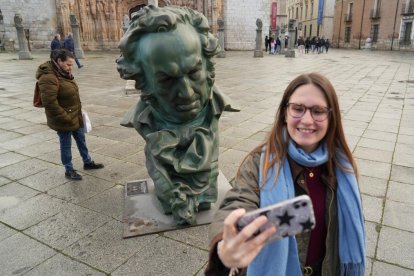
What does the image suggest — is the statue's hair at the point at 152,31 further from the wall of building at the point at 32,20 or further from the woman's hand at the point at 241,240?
the wall of building at the point at 32,20

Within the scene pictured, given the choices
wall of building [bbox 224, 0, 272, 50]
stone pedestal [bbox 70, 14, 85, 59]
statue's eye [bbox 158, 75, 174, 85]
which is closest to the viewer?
statue's eye [bbox 158, 75, 174, 85]

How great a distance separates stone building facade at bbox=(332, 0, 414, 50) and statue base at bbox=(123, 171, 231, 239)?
3432 cm

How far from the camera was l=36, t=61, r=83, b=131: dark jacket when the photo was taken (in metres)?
3.60

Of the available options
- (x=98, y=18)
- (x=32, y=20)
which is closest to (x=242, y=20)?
(x=98, y=18)

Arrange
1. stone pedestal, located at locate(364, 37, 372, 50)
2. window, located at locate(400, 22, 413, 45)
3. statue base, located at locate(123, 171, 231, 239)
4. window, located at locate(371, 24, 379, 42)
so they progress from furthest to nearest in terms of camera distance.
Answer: window, located at locate(371, 24, 379, 42), stone pedestal, located at locate(364, 37, 372, 50), window, located at locate(400, 22, 413, 45), statue base, located at locate(123, 171, 231, 239)

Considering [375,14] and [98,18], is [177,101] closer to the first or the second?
[98,18]

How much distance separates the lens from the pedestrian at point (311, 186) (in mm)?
1418

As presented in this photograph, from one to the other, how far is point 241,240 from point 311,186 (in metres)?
0.59

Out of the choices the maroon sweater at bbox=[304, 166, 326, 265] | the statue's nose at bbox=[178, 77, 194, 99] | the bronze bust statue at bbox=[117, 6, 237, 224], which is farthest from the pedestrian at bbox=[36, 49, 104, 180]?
the maroon sweater at bbox=[304, 166, 326, 265]

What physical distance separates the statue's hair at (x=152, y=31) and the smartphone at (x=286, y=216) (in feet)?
6.11

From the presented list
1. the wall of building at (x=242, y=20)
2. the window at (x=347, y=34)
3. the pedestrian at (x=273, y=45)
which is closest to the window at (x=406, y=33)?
the window at (x=347, y=34)

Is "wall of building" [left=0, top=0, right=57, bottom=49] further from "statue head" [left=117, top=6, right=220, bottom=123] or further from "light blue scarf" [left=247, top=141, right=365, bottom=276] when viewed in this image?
"light blue scarf" [left=247, top=141, right=365, bottom=276]

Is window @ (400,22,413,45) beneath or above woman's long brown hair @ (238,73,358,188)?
above

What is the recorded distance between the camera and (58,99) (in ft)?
12.4
